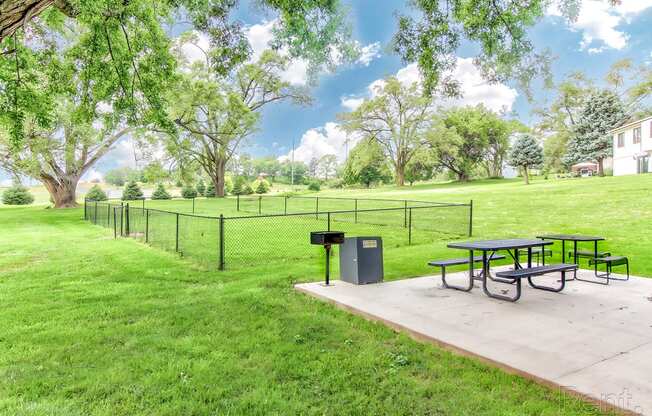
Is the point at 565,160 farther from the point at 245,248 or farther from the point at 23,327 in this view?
the point at 23,327

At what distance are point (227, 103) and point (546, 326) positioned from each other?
2890cm

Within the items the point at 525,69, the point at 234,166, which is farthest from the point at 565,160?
the point at 525,69

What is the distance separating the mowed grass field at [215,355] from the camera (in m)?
2.96

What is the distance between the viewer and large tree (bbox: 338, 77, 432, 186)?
158 ft

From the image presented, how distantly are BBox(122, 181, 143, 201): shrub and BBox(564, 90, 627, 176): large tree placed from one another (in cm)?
4561

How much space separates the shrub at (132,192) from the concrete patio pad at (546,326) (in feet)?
138

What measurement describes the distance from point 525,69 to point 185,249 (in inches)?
348

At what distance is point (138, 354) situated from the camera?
389 centimetres

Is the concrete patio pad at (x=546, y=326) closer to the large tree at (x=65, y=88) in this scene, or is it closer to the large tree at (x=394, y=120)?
the large tree at (x=65, y=88)

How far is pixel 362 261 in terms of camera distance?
6570 mm

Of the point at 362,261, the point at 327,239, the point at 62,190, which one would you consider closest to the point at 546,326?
the point at 362,261

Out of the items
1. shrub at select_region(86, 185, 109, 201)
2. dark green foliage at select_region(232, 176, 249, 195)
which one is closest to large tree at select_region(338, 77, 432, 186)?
dark green foliage at select_region(232, 176, 249, 195)

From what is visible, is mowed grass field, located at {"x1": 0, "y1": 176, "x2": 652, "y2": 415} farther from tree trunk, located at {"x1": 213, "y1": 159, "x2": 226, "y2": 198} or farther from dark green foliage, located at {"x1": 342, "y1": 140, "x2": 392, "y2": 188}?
dark green foliage, located at {"x1": 342, "y1": 140, "x2": 392, "y2": 188}

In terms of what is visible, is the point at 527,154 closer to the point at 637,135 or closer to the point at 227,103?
the point at 637,135
